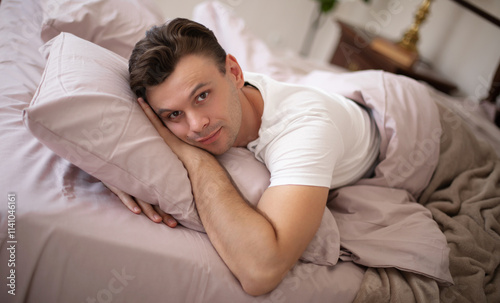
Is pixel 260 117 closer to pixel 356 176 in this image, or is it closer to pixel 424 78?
pixel 356 176

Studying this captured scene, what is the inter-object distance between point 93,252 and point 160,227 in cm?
16

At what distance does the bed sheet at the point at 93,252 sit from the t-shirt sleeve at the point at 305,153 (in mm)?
230

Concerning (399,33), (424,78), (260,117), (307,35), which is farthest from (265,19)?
(260,117)

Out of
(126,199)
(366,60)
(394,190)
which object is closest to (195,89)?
(126,199)

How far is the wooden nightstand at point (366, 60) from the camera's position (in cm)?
224

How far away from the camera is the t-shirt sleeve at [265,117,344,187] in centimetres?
86

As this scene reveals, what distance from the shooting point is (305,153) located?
89cm

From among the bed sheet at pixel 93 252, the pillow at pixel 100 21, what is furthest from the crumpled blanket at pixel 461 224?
the pillow at pixel 100 21

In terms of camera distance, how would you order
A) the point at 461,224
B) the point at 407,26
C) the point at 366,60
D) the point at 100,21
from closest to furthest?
the point at 461,224, the point at 100,21, the point at 366,60, the point at 407,26

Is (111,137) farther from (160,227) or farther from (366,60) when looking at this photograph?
(366,60)

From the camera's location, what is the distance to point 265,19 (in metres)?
3.80

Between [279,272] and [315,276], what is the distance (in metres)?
0.15

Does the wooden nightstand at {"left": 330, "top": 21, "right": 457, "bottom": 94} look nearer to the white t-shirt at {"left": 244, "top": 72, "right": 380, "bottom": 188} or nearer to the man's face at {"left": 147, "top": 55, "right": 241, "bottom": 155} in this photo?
the white t-shirt at {"left": 244, "top": 72, "right": 380, "bottom": 188}

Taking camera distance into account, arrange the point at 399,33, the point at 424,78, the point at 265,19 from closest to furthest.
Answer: the point at 424,78 → the point at 399,33 → the point at 265,19
